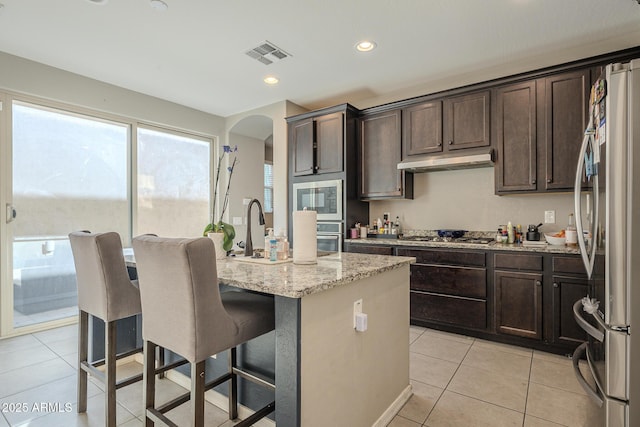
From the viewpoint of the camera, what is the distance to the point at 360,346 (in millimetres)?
1602

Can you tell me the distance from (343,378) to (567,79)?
3128mm

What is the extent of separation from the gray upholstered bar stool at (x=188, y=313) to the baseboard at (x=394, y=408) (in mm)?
683

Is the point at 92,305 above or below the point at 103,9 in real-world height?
below

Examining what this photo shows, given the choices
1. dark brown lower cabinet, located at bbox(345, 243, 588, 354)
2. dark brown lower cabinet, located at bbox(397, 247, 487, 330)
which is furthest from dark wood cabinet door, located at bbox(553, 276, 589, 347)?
dark brown lower cabinet, located at bbox(397, 247, 487, 330)

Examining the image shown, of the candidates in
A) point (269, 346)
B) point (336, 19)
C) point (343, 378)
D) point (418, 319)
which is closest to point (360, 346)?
point (343, 378)

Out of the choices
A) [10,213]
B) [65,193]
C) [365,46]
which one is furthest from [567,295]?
[10,213]

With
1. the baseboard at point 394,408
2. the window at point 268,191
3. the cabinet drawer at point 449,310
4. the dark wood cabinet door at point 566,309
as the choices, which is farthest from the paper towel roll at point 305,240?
the window at point 268,191

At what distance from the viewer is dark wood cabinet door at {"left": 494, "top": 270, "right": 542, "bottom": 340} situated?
2.74 meters

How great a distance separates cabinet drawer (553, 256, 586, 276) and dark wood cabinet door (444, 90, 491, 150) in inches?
48.8

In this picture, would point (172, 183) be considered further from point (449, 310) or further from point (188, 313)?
point (449, 310)

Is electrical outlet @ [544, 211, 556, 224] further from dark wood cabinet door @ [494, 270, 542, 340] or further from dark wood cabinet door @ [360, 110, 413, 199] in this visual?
dark wood cabinet door @ [360, 110, 413, 199]

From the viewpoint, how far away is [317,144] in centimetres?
415

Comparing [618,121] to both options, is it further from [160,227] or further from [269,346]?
[160,227]

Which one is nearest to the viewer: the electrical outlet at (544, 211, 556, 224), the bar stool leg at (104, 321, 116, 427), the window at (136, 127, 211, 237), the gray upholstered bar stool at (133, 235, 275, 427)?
the gray upholstered bar stool at (133, 235, 275, 427)
